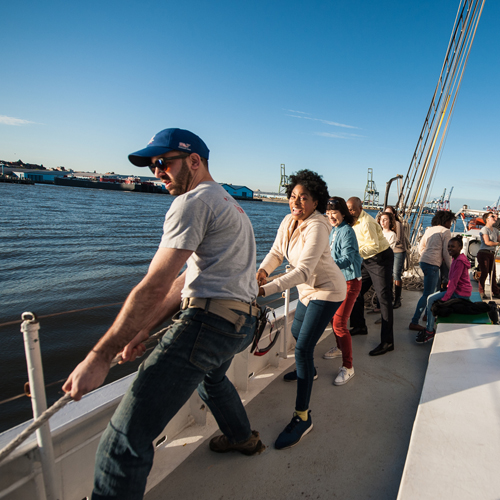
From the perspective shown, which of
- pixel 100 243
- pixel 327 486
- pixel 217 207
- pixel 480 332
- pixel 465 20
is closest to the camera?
pixel 217 207

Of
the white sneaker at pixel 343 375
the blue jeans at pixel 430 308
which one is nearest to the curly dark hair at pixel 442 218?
the blue jeans at pixel 430 308

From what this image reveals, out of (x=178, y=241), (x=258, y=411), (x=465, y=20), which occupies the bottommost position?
(x=258, y=411)

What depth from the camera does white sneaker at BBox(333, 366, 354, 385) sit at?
2873mm

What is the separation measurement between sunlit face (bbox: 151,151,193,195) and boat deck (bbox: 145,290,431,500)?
156 centimetres

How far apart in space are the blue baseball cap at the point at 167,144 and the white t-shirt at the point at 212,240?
0.18m

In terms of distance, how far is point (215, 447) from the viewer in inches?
79.0

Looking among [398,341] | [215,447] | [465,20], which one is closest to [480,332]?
[398,341]

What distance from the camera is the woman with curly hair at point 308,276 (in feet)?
6.94

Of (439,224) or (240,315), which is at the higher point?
(439,224)

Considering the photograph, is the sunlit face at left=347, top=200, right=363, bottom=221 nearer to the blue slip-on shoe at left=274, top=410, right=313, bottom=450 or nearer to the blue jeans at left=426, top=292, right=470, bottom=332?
the blue jeans at left=426, top=292, right=470, bottom=332

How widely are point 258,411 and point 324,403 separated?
1.77ft

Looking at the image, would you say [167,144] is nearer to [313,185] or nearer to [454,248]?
[313,185]

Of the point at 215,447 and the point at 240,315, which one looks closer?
the point at 240,315

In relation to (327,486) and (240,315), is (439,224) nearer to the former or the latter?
(327,486)
